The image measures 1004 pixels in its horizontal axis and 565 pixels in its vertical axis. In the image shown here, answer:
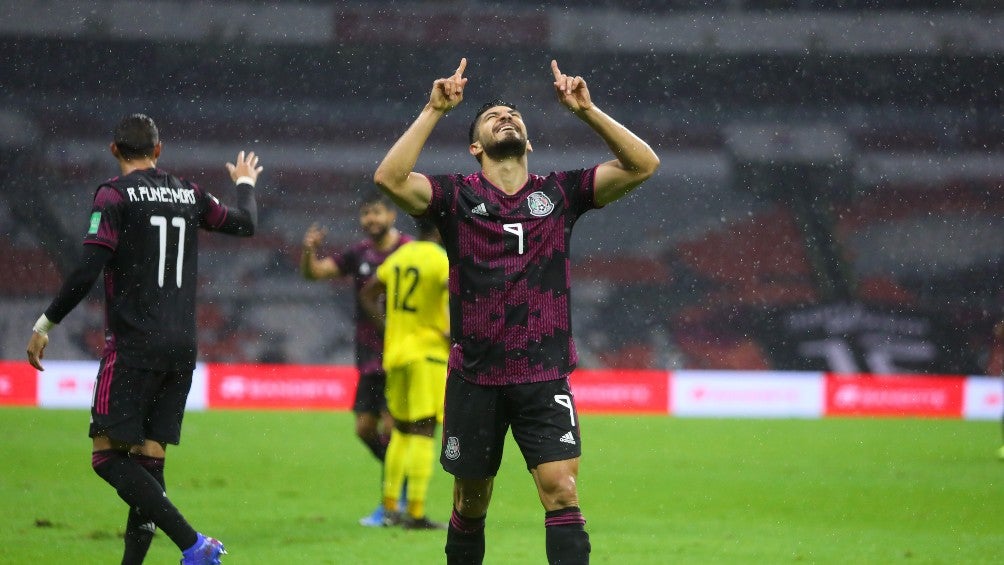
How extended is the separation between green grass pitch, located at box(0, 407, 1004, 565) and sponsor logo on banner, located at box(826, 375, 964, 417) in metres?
2.37

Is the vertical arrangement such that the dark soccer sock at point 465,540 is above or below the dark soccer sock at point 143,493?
below

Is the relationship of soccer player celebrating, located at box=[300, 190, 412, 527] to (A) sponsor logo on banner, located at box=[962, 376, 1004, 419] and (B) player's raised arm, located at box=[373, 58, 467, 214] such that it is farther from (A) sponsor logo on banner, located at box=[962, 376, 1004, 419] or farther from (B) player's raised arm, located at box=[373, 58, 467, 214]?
(A) sponsor logo on banner, located at box=[962, 376, 1004, 419]

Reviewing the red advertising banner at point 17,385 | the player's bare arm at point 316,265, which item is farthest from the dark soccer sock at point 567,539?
the red advertising banner at point 17,385

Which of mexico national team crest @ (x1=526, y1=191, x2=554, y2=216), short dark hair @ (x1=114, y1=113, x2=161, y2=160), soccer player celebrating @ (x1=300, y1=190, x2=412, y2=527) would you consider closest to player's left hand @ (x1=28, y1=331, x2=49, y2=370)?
short dark hair @ (x1=114, y1=113, x2=161, y2=160)

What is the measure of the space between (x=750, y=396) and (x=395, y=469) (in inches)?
426

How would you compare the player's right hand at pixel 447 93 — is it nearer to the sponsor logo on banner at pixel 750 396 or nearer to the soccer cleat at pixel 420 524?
the soccer cleat at pixel 420 524

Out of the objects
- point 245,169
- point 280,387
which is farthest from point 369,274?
point 280,387

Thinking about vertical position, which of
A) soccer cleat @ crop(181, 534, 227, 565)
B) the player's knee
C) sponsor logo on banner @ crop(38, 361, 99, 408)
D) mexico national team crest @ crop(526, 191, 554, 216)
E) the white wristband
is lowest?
soccer cleat @ crop(181, 534, 227, 565)

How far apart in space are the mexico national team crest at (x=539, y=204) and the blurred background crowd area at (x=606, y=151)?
19.4 m

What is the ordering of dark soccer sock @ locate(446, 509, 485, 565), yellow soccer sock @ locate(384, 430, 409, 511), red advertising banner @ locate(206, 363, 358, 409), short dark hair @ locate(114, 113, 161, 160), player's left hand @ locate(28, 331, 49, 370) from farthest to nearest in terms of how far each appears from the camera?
red advertising banner @ locate(206, 363, 358, 409) < yellow soccer sock @ locate(384, 430, 409, 511) < short dark hair @ locate(114, 113, 161, 160) < player's left hand @ locate(28, 331, 49, 370) < dark soccer sock @ locate(446, 509, 485, 565)

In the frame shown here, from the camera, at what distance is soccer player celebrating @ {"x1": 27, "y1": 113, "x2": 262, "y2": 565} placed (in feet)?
16.4

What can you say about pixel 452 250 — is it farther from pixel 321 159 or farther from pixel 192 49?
pixel 192 49

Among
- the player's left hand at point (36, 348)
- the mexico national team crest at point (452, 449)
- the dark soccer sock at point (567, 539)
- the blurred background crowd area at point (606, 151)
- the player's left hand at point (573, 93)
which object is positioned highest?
the blurred background crowd area at point (606, 151)

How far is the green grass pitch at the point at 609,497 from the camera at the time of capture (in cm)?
655
